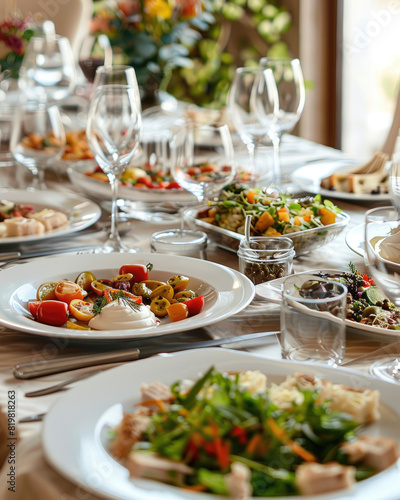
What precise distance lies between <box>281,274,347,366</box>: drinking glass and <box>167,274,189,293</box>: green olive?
27cm

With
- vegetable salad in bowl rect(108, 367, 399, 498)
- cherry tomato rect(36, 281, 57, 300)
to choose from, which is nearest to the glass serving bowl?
cherry tomato rect(36, 281, 57, 300)

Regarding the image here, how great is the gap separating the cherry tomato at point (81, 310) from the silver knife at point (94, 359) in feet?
0.36

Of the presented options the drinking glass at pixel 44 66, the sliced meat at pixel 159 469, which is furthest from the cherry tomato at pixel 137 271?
the drinking glass at pixel 44 66

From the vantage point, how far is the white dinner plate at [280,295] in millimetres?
896

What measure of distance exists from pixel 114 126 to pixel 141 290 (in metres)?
0.37

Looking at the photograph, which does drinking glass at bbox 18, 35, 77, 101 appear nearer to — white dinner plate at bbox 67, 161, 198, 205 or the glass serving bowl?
white dinner plate at bbox 67, 161, 198, 205

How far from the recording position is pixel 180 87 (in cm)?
546

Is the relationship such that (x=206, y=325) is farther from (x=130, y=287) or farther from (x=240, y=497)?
(x=240, y=497)

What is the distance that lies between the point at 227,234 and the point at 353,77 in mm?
3311

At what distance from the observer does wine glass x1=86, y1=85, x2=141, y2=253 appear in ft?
4.25

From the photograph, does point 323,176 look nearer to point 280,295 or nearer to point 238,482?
point 280,295

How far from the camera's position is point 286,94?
180 cm

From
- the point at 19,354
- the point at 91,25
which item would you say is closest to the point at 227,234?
the point at 19,354

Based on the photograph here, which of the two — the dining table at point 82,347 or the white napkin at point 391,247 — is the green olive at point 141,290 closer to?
the dining table at point 82,347
